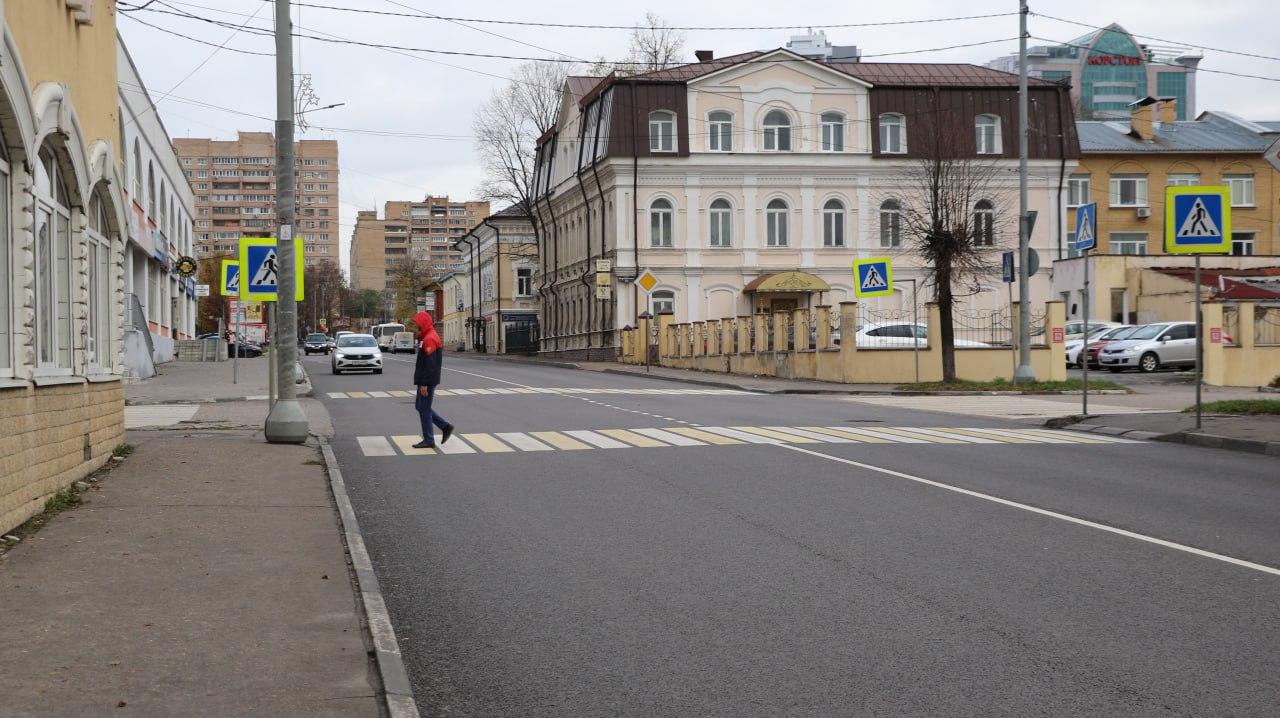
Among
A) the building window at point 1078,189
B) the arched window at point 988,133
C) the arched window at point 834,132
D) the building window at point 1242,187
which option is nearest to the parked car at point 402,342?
the arched window at point 834,132

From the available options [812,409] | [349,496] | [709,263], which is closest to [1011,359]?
[812,409]

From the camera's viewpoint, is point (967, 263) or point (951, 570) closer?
point (951, 570)

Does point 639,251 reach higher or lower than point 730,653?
higher

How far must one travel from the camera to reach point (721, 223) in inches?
2213

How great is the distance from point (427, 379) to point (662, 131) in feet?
A: 132

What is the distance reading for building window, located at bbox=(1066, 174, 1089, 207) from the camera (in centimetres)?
6612

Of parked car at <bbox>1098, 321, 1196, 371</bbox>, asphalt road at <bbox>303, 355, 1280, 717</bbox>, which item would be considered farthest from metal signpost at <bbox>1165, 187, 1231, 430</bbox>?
parked car at <bbox>1098, 321, 1196, 371</bbox>

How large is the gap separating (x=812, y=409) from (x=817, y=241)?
1329 inches

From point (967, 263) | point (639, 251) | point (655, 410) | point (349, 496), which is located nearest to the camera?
point (349, 496)

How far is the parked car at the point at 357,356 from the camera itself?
147 ft

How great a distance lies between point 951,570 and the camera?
760cm

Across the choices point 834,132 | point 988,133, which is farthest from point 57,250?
point 988,133

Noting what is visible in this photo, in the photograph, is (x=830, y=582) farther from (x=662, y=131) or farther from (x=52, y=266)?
(x=662, y=131)

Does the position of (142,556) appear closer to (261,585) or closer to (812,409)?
(261,585)
